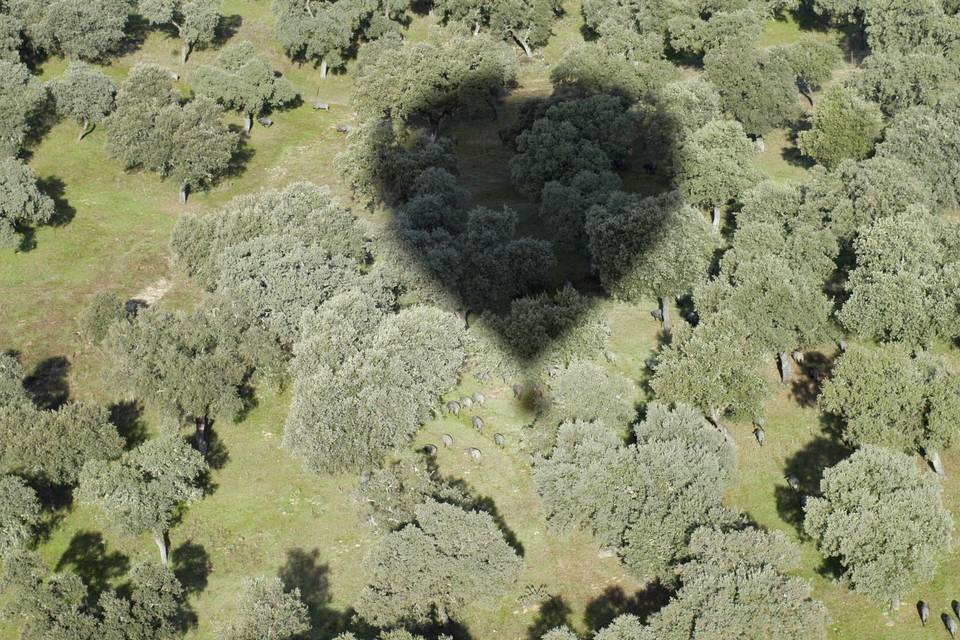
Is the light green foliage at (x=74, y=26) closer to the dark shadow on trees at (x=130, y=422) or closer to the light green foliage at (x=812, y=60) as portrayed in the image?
the dark shadow on trees at (x=130, y=422)

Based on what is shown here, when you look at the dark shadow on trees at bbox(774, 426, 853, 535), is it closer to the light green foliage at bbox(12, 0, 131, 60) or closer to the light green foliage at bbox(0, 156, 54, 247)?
the light green foliage at bbox(0, 156, 54, 247)

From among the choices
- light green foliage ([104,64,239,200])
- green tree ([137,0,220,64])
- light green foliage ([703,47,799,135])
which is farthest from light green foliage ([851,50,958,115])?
green tree ([137,0,220,64])

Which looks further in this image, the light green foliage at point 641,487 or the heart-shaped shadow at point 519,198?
the heart-shaped shadow at point 519,198

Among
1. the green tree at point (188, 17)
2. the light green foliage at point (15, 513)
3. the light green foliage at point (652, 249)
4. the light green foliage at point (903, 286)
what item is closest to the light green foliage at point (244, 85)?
the green tree at point (188, 17)

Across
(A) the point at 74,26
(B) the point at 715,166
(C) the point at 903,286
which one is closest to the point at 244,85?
(A) the point at 74,26

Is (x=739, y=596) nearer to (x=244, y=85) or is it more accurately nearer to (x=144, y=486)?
(x=144, y=486)
